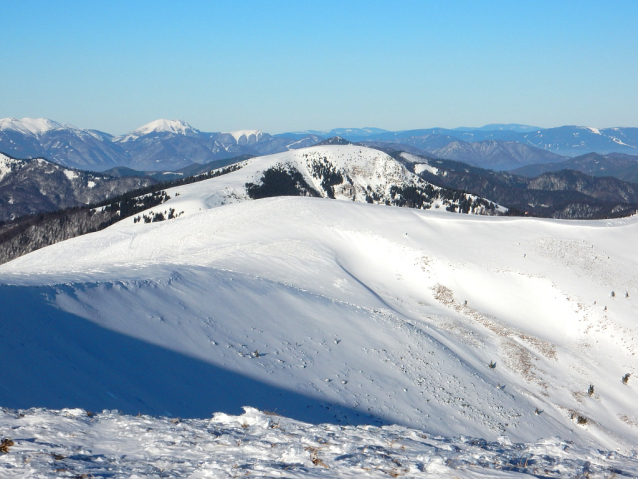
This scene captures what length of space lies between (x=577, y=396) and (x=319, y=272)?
17.7m

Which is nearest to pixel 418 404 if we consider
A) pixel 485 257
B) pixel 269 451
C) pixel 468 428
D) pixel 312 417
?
pixel 468 428

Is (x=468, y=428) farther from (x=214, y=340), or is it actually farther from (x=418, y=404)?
(x=214, y=340)

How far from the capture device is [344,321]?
24.0m

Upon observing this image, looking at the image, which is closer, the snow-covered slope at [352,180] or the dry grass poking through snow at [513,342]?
the dry grass poking through snow at [513,342]

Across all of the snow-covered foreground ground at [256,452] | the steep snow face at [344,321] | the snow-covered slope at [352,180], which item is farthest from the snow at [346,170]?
the snow-covered foreground ground at [256,452]

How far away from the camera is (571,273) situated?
126ft

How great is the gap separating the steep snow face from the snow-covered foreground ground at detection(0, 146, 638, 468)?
10 cm

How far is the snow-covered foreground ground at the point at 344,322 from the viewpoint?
14062mm

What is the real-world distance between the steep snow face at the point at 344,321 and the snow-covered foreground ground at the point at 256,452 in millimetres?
3908

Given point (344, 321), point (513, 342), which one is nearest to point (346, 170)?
point (513, 342)

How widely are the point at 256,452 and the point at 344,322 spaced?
1687 centimetres

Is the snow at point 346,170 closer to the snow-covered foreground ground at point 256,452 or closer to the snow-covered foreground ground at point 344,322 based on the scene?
the snow-covered foreground ground at point 344,322

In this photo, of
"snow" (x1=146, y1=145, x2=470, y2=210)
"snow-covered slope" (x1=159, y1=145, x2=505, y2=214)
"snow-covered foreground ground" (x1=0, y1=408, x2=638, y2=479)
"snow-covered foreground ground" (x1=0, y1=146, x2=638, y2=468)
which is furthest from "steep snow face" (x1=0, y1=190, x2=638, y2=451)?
"snow" (x1=146, y1=145, x2=470, y2=210)

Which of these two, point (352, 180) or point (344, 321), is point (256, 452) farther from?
point (352, 180)
